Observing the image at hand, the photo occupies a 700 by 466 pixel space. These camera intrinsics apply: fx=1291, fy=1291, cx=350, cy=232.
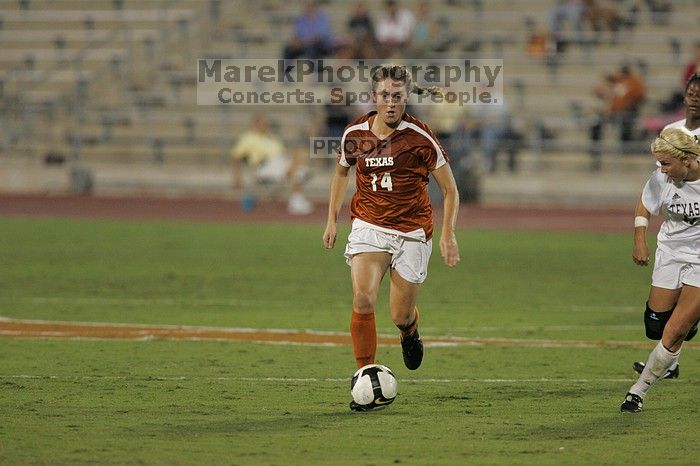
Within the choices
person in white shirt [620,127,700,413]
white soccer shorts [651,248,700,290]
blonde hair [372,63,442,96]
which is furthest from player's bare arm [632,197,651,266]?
blonde hair [372,63,442,96]

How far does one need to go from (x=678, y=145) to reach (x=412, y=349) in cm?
232

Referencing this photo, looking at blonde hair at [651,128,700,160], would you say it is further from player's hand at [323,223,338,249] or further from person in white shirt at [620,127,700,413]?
player's hand at [323,223,338,249]

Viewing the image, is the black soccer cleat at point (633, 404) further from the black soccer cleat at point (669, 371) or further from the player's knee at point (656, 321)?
the black soccer cleat at point (669, 371)

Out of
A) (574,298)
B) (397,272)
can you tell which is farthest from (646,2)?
(397,272)

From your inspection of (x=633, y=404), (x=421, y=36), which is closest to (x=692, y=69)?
(x=633, y=404)

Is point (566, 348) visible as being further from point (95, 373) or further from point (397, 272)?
point (95, 373)

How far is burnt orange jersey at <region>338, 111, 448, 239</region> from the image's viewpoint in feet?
27.8

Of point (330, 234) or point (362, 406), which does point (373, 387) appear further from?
point (330, 234)

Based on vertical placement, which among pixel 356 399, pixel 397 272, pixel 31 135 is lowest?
pixel 31 135

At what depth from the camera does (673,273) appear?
8.27 metres

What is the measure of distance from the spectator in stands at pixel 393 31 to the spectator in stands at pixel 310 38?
1.16m

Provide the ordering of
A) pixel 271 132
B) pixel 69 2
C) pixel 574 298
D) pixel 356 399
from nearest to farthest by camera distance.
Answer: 1. pixel 356 399
2. pixel 574 298
3. pixel 271 132
4. pixel 69 2

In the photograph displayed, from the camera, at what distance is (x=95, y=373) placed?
937 centimetres

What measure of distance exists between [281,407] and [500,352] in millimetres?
3032
